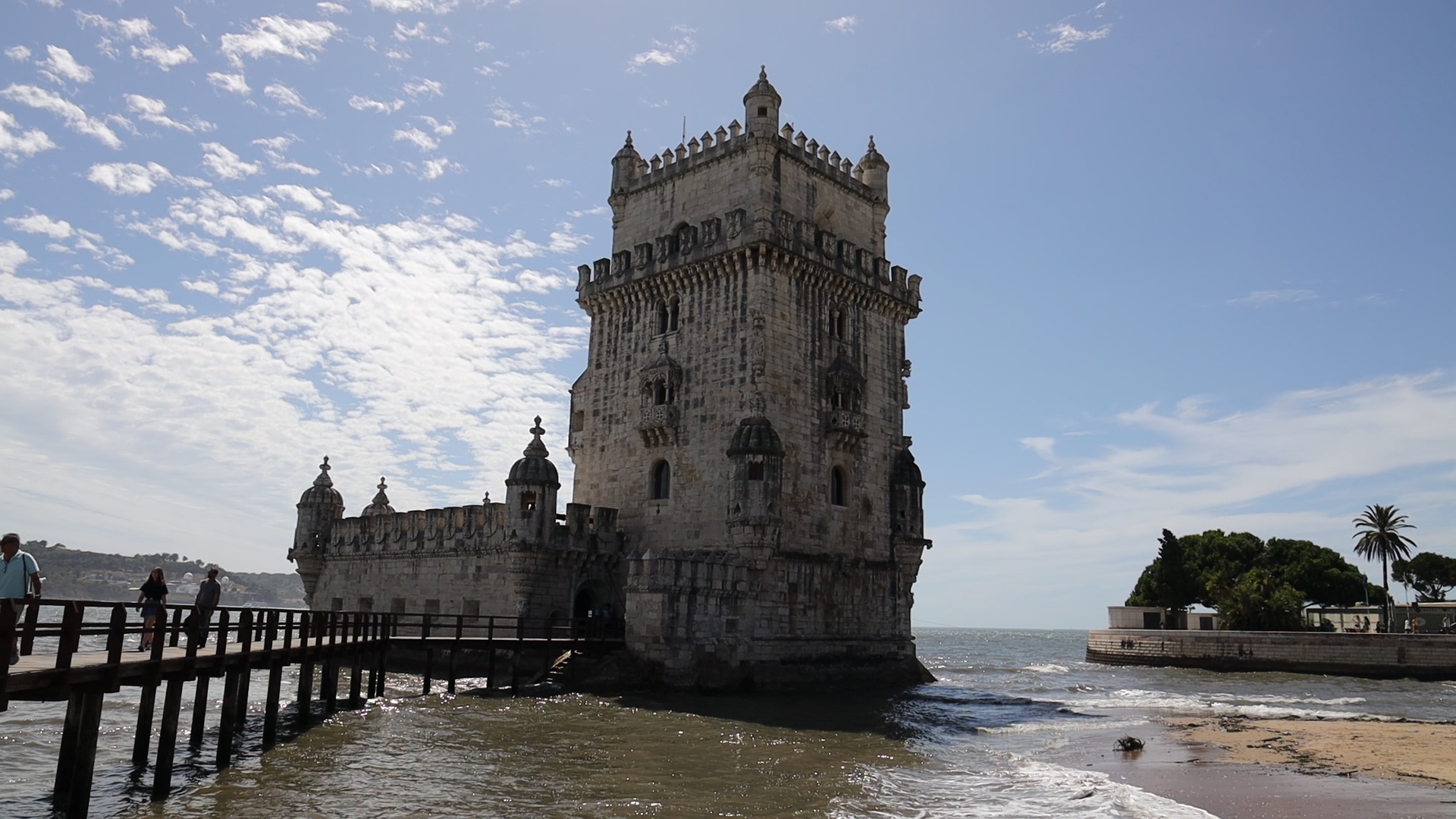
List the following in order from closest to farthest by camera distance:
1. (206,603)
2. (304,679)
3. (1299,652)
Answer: (206,603) → (304,679) → (1299,652)

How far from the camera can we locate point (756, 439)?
31219 millimetres

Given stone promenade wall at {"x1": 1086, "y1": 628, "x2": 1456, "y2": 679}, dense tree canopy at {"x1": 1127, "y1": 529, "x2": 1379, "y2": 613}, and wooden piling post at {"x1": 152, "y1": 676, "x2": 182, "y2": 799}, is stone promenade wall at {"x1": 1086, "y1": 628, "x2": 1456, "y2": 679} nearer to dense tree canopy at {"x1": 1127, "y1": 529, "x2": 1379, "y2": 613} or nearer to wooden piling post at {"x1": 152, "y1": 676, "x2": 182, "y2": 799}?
dense tree canopy at {"x1": 1127, "y1": 529, "x2": 1379, "y2": 613}

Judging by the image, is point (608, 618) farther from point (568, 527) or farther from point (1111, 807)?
point (1111, 807)

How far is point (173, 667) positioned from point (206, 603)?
3824 mm

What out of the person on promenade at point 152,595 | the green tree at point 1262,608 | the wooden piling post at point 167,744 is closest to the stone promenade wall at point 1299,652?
the green tree at point 1262,608

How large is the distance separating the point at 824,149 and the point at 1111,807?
2641cm

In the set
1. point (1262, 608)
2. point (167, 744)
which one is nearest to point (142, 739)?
point (167, 744)

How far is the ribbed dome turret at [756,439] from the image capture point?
31.2m

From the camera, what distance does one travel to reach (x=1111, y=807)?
52.5 ft

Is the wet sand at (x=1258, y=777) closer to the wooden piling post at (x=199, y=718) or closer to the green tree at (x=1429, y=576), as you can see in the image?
the wooden piling post at (x=199, y=718)

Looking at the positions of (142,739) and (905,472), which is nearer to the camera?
(142,739)

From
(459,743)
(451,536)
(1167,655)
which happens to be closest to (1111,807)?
(459,743)

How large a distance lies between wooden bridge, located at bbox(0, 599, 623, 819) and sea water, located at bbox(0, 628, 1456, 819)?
2.04ft

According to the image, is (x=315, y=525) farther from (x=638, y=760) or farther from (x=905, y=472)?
(x=638, y=760)
